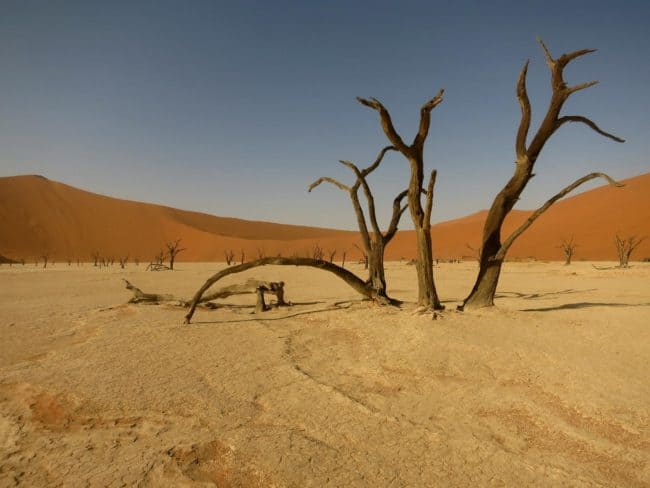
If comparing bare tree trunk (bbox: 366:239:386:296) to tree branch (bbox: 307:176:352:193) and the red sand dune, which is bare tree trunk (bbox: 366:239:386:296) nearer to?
tree branch (bbox: 307:176:352:193)

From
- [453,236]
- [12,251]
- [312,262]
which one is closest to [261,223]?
[453,236]

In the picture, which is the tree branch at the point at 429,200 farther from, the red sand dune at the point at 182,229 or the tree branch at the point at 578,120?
the red sand dune at the point at 182,229

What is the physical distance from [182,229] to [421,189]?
234 feet

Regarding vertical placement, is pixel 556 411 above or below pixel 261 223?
below

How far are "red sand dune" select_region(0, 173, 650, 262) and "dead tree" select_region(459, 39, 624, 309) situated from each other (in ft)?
141

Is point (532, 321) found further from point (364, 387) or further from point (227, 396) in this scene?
point (227, 396)

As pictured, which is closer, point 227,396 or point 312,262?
point 227,396

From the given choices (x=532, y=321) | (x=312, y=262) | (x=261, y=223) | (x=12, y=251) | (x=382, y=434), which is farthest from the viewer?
(x=261, y=223)

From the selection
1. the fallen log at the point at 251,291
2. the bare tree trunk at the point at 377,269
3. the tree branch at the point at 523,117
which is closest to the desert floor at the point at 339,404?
the bare tree trunk at the point at 377,269

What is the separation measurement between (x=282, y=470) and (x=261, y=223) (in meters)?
108

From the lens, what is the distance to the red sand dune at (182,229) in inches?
1934

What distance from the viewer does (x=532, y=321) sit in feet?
16.0

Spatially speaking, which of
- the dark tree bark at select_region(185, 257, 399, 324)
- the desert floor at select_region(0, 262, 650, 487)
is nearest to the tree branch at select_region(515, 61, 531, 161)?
the desert floor at select_region(0, 262, 650, 487)

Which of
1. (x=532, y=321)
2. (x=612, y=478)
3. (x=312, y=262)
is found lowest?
(x=612, y=478)
